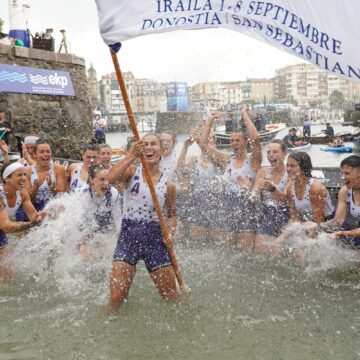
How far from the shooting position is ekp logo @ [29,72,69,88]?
58.6ft

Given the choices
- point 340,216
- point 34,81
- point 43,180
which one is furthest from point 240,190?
point 34,81

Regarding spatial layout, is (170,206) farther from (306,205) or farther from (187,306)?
(306,205)

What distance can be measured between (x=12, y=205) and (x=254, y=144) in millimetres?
3403

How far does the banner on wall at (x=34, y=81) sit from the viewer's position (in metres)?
16.4

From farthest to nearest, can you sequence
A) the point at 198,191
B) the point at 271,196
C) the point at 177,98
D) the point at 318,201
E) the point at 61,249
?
the point at 177,98
the point at 198,191
the point at 61,249
the point at 271,196
the point at 318,201

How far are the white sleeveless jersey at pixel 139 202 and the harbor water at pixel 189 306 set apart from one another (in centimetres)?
95

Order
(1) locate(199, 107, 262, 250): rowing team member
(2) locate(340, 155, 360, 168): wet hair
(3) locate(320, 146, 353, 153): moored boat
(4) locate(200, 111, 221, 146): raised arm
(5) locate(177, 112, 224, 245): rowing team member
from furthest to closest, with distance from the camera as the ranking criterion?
1. (3) locate(320, 146, 353, 153): moored boat
2. (5) locate(177, 112, 224, 245): rowing team member
3. (4) locate(200, 111, 221, 146): raised arm
4. (1) locate(199, 107, 262, 250): rowing team member
5. (2) locate(340, 155, 360, 168): wet hair

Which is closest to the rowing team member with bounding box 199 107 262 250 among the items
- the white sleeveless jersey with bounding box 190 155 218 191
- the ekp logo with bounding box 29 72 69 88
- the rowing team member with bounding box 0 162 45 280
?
the white sleeveless jersey with bounding box 190 155 218 191

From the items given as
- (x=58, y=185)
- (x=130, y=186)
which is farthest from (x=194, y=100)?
(x=130, y=186)

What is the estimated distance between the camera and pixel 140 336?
4281mm

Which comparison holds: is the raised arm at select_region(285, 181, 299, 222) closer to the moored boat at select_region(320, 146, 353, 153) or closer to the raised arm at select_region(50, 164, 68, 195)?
the raised arm at select_region(50, 164, 68, 195)

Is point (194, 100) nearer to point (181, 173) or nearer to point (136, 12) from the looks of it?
point (181, 173)

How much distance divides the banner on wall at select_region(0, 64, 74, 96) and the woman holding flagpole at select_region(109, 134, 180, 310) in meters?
13.1

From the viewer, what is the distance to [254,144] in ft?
20.3
